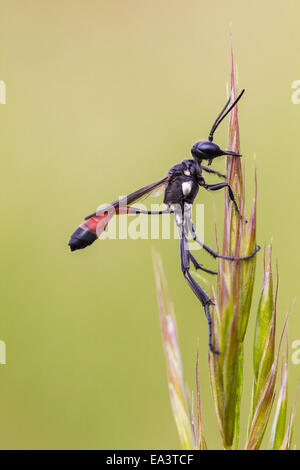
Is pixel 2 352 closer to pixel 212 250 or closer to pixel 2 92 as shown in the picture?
pixel 212 250

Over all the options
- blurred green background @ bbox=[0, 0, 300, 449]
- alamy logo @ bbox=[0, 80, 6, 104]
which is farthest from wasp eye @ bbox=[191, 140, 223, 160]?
alamy logo @ bbox=[0, 80, 6, 104]

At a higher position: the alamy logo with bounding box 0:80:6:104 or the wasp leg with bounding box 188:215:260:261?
the alamy logo with bounding box 0:80:6:104

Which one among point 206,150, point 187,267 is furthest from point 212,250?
point 206,150

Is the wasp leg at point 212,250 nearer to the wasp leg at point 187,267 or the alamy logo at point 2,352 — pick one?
the wasp leg at point 187,267

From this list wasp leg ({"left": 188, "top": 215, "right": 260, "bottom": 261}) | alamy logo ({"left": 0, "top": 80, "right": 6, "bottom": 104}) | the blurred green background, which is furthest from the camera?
alamy logo ({"left": 0, "top": 80, "right": 6, "bottom": 104})

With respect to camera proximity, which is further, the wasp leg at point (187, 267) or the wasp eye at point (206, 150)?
the wasp eye at point (206, 150)

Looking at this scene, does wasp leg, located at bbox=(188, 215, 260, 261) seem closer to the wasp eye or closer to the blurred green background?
the blurred green background

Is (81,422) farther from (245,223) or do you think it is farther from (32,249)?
(245,223)

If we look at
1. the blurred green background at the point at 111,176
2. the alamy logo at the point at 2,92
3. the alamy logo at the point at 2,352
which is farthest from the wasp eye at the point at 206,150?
the alamy logo at the point at 2,92
